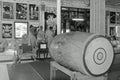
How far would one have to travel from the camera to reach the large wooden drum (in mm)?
1538

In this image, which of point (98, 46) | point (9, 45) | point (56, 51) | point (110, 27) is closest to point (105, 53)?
point (98, 46)

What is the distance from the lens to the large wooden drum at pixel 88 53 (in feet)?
5.05

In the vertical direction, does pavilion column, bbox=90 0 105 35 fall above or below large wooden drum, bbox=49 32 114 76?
above

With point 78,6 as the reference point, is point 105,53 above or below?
below

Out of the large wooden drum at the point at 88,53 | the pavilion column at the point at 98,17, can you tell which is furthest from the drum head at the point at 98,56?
the pavilion column at the point at 98,17

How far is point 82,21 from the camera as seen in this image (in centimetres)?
859

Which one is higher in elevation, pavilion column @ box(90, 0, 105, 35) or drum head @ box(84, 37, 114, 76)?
pavilion column @ box(90, 0, 105, 35)

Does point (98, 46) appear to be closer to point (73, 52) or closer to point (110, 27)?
point (73, 52)

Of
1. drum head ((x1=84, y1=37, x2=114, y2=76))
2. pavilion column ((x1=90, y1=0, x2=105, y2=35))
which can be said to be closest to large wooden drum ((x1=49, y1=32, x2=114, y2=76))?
drum head ((x1=84, y1=37, x2=114, y2=76))

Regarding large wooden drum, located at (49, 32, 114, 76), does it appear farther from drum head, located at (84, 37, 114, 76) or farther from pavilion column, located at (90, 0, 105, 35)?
pavilion column, located at (90, 0, 105, 35)

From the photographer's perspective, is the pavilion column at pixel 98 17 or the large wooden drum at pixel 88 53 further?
the pavilion column at pixel 98 17

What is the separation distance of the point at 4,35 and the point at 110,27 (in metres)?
7.33

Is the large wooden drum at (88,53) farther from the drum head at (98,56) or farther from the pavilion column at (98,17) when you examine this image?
the pavilion column at (98,17)

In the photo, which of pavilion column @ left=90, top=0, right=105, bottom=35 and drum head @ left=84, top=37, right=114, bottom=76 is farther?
pavilion column @ left=90, top=0, right=105, bottom=35
